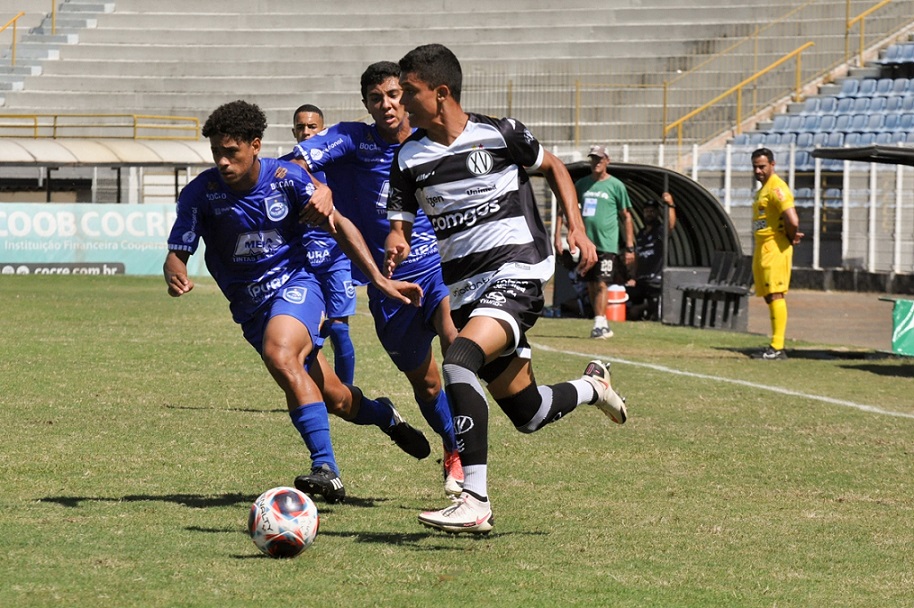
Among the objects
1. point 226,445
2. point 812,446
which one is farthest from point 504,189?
point 812,446

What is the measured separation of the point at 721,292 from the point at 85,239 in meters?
14.7

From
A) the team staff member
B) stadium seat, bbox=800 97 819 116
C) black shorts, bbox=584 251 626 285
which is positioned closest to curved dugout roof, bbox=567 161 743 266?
the team staff member

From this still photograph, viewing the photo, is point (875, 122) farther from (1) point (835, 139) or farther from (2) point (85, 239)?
(2) point (85, 239)

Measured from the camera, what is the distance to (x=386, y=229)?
7863 millimetres

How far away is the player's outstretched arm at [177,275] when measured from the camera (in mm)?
6422

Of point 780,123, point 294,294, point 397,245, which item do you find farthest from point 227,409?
point 780,123

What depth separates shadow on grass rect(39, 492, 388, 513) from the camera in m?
6.34

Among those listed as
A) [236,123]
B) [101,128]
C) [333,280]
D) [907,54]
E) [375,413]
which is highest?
[907,54]

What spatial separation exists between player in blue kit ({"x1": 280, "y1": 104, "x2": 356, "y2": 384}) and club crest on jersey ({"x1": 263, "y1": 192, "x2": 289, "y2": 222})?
1.76 m

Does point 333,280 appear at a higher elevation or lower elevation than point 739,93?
lower

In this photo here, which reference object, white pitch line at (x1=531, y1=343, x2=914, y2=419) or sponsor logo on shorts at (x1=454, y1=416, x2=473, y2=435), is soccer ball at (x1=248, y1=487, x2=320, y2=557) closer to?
sponsor logo on shorts at (x1=454, y1=416, x2=473, y2=435)

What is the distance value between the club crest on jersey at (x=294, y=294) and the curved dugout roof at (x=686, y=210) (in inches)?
513

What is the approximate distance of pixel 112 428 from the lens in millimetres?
8852

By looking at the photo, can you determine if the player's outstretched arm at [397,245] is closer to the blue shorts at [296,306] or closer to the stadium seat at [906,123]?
the blue shorts at [296,306]
